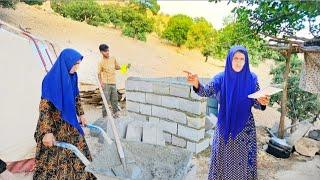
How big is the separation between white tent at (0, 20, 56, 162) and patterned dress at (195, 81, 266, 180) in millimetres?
1891

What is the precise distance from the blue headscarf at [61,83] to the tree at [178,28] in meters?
8.58

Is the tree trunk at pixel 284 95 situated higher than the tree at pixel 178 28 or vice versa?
the tree at pixel 178 28

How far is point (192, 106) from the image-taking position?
152 inches

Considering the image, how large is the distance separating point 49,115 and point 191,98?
72.5 inches

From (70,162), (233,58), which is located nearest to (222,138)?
(233,58)

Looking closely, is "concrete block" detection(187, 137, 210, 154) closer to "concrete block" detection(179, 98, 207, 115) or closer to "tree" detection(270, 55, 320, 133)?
"concrete block" detection(179, 98, 207, 115)

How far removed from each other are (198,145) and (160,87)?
77 centimetres

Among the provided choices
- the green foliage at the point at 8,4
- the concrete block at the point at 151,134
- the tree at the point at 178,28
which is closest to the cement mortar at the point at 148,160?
the concrete block at the point at 151,134

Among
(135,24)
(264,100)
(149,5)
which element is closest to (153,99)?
(264,100)

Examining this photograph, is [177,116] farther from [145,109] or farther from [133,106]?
[133,106]

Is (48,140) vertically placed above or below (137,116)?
above

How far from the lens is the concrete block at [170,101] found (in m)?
3.99

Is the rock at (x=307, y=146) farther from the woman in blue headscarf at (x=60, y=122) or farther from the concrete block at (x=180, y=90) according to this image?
the woman in blue headscarf at (x=60, y=122)

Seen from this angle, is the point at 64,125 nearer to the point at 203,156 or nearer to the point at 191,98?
the point at 191,98
